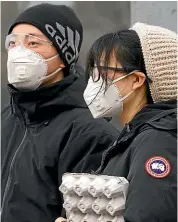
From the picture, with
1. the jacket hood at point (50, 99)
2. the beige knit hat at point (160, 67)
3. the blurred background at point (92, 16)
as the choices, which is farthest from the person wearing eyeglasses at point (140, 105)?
the blurred background at point (92, 16)

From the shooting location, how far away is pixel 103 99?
2605 mm

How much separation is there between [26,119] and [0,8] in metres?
1.82

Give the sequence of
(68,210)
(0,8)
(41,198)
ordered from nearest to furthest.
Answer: (68,210), (41,198), (0,8)

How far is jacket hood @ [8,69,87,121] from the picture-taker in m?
3.28

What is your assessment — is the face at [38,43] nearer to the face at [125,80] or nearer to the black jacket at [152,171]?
the face at [125,80]

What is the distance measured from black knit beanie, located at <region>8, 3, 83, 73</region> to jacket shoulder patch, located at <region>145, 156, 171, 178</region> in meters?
1.45

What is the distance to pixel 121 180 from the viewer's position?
2166 mm

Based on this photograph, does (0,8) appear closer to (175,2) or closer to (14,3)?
(14,3)

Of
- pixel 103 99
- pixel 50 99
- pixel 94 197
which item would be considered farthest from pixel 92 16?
pixel 94 197

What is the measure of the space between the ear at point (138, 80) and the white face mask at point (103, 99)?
31 millimetres

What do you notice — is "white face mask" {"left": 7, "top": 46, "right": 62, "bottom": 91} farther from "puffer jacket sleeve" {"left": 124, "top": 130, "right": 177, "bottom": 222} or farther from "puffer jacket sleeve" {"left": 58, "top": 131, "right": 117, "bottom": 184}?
"puffer jacket sleeve" {"left": 124, "top": 130, "right": 177, "bottom": 222}

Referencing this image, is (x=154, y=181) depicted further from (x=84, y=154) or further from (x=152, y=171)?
(x=84, y=154)

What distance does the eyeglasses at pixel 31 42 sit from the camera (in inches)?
133

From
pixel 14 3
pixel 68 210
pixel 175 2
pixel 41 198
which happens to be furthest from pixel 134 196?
pixel 14 3
